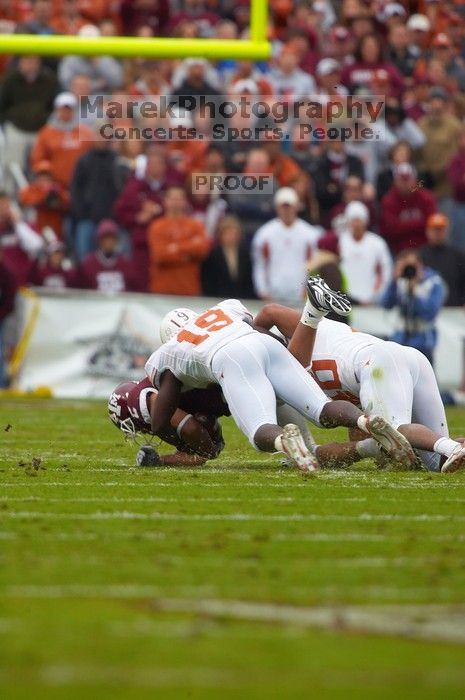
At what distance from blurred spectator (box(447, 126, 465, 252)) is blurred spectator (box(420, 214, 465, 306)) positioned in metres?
0.93

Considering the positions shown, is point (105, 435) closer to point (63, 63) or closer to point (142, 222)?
point (142, 222)

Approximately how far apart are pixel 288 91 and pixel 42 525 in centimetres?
1126

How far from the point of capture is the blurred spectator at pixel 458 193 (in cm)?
1622

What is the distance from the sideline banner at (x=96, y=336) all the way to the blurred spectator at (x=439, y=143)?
2.03 meters

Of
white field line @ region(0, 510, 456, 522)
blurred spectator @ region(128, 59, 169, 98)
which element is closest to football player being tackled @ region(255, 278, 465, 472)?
white field line @ region(0, 510, 456, 522)

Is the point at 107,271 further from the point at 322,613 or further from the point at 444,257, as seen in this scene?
the point at 322,613

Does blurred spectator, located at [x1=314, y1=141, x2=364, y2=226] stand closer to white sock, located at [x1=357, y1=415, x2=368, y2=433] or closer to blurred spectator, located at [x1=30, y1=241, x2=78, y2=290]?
blurred spectator, located at [x1=30, y1=241, x2=78, y2=290]

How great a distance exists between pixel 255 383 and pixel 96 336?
24.0 ft

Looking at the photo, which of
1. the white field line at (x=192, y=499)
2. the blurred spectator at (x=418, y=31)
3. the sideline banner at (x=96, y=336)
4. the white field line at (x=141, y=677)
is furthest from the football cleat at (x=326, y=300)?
the blurred spectator at (x=418, y=31)

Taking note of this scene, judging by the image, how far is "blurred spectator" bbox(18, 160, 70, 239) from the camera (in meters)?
15.8

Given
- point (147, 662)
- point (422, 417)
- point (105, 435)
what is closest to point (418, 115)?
point (105, 435)

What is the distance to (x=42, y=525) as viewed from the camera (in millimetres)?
5961

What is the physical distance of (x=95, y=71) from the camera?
16.6 meters

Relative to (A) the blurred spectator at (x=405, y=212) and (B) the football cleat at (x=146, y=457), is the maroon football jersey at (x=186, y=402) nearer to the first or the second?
(B) the football cleat at (x=146, y=457)
